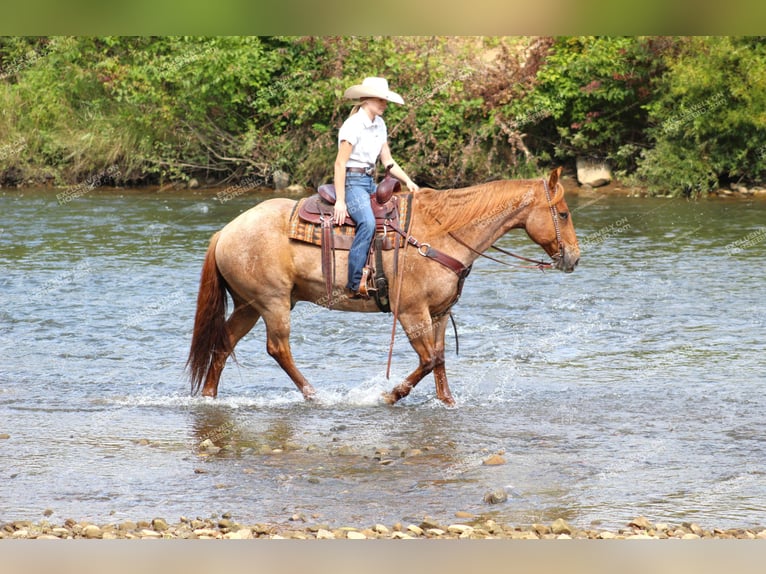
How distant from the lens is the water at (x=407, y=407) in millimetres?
6746

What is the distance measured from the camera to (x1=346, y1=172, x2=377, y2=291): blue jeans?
9.13m

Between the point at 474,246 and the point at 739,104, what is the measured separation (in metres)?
18.0

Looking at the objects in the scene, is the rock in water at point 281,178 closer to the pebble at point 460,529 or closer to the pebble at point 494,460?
the pebble at point 494,460

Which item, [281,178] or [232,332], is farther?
[281,178]

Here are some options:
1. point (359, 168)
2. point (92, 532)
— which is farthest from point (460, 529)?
point (359, 168)

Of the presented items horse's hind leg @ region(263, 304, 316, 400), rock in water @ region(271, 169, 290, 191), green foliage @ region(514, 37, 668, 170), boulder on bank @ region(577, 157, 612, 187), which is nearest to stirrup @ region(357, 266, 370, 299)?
horse's hind leg @ region(263, 304, 316, 400)

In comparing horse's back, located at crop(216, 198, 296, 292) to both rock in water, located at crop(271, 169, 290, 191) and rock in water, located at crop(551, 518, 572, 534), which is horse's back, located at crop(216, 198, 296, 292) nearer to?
rock in water, located at crop(551, 518, 572, 534)

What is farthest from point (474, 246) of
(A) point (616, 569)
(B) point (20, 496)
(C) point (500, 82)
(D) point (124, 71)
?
(D) point (124, 71)

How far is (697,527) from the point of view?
5.91 m

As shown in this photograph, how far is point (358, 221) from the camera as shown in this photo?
30.0 feet

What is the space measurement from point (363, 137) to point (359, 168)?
281 mm

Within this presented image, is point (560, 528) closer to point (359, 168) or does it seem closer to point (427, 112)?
point (359, 168)

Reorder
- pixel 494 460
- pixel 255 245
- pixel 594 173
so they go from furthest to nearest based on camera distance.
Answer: pixel 594 173 → pixel 255 245 → pixel 494 460
